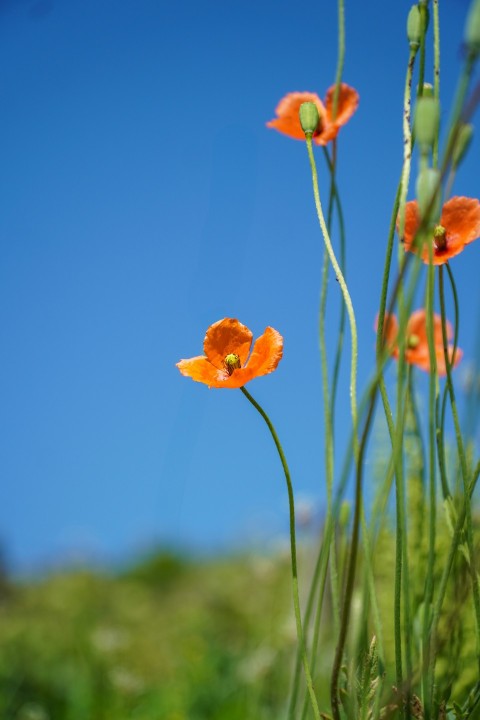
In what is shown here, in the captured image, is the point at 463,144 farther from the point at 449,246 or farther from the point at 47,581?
the point at 47,581

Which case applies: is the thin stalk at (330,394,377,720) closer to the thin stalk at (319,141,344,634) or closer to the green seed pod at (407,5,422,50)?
the thin stalk at (319,141,344,634)

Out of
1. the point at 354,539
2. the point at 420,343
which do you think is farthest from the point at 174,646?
the point at 354,539

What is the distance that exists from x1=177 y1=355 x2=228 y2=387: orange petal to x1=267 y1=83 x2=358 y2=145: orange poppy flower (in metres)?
0.24

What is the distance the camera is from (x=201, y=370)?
658mm

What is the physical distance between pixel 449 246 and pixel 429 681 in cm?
35

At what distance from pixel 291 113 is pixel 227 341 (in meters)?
0.26

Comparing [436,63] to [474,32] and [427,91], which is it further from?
[474,32]

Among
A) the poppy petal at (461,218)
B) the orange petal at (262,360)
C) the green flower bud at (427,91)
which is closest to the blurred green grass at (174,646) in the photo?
the orange petal at (262,360)

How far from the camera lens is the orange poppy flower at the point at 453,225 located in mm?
663

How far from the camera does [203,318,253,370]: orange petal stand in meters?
0.65

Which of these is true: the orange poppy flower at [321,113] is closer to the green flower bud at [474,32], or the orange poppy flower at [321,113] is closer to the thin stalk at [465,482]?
the thin stalk at [465,482]

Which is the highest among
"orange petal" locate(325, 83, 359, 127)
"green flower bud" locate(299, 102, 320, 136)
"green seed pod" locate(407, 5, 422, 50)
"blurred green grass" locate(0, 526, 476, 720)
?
"orange petal" locate(325, 83, 359, 127)

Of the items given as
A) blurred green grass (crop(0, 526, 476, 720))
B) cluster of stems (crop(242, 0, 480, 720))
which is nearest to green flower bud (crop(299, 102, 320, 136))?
cluster of stems (crop(242, 0, 480, 720))

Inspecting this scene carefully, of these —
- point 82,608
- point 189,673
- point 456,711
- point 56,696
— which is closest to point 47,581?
point 82,608
